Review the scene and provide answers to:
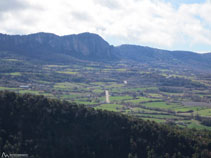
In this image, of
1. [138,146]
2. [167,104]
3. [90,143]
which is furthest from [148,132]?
[167,104]

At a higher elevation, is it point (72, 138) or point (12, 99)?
point (12, 99)

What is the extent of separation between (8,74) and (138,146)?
11064 centimetres

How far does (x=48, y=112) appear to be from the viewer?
52.0m

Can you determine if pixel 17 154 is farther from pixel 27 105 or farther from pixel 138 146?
pixel 138 146

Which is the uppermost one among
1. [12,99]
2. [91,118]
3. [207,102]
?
[12,99]

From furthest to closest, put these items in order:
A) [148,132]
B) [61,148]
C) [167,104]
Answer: [167,104] < [148,132] < [61,148]

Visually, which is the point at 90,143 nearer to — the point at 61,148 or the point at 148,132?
the point at 61,148

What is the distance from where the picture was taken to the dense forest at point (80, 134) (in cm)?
4556

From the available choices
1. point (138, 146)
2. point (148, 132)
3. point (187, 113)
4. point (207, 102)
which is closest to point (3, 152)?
point (138, 146)

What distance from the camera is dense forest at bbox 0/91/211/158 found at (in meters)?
45.6

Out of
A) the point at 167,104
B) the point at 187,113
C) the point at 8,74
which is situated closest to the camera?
the point at 187,113

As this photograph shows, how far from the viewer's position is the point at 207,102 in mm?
112750

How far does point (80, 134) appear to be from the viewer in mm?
49562

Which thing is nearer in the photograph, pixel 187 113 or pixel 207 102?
pixel 187 113
